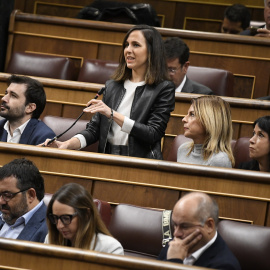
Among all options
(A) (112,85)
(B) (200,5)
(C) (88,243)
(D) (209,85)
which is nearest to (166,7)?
(B) (200,5)

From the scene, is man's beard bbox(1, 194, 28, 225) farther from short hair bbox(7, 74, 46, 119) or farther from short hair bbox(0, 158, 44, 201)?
short hair bbox(7, 74, 46, 119)

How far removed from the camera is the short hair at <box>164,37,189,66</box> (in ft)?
4.33

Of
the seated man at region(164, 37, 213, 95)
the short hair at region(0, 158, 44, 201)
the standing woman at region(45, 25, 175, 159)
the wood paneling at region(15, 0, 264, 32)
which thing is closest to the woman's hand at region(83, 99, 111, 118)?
the standing woman at region(45, 25, 175, 159)

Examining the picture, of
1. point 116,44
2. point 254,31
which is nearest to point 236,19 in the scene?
point 254,31

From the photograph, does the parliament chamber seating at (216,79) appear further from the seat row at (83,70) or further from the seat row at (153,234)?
the seat row at (153,234)

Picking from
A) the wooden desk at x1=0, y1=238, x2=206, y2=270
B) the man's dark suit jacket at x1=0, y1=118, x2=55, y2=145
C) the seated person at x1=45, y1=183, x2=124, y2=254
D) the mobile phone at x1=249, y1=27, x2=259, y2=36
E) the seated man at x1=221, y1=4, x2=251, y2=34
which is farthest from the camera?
the seated man at x1=221, y1=4, x2=251, y2=34

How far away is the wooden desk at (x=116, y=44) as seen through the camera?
1.49 meters

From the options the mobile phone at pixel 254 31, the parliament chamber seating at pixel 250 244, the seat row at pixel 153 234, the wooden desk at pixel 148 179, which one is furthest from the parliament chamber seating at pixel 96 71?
the parliament chamber seating at pixel 250 244

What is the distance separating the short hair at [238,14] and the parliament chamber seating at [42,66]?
17.5 inches

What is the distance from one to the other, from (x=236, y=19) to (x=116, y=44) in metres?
0.33

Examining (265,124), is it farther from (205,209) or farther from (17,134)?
(17,134)

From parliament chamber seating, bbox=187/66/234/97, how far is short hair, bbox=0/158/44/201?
58 cm

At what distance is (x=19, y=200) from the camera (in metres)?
0.92

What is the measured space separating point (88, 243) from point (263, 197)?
10.9 inches
